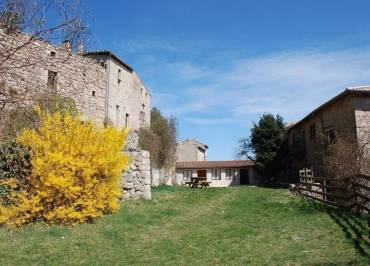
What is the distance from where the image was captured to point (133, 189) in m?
15.0

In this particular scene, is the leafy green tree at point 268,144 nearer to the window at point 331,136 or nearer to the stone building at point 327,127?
the stone building at point 327,127

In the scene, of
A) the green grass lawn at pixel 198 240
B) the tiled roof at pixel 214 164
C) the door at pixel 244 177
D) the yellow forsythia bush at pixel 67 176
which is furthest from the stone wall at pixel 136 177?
the door at pixel 244 177

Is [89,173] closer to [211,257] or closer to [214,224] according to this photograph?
[214,224]

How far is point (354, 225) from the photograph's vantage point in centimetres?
940

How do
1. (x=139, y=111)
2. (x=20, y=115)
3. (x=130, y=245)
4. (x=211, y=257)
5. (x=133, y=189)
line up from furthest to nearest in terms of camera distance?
(x=139, y=111), (x=133, y=189), (x=130, y=245), (x=211, y=257), (x=20, y=115)

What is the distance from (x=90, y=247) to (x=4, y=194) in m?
3.79

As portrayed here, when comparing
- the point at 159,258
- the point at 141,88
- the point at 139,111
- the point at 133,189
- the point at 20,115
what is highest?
the point at 141,88

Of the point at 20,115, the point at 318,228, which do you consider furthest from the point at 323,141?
the point at 20,115

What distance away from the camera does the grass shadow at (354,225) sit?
736 centimetres

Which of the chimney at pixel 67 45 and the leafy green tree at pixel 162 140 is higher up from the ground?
A: the leafy green tree at pixel 162 140

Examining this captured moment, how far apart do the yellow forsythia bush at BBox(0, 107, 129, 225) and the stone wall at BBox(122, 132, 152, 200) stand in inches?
123

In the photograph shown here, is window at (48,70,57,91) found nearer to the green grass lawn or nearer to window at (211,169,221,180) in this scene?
the green grass lawn

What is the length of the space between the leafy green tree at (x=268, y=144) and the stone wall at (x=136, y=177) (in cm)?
1786

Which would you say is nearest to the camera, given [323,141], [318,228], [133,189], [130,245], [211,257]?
[211,257]
